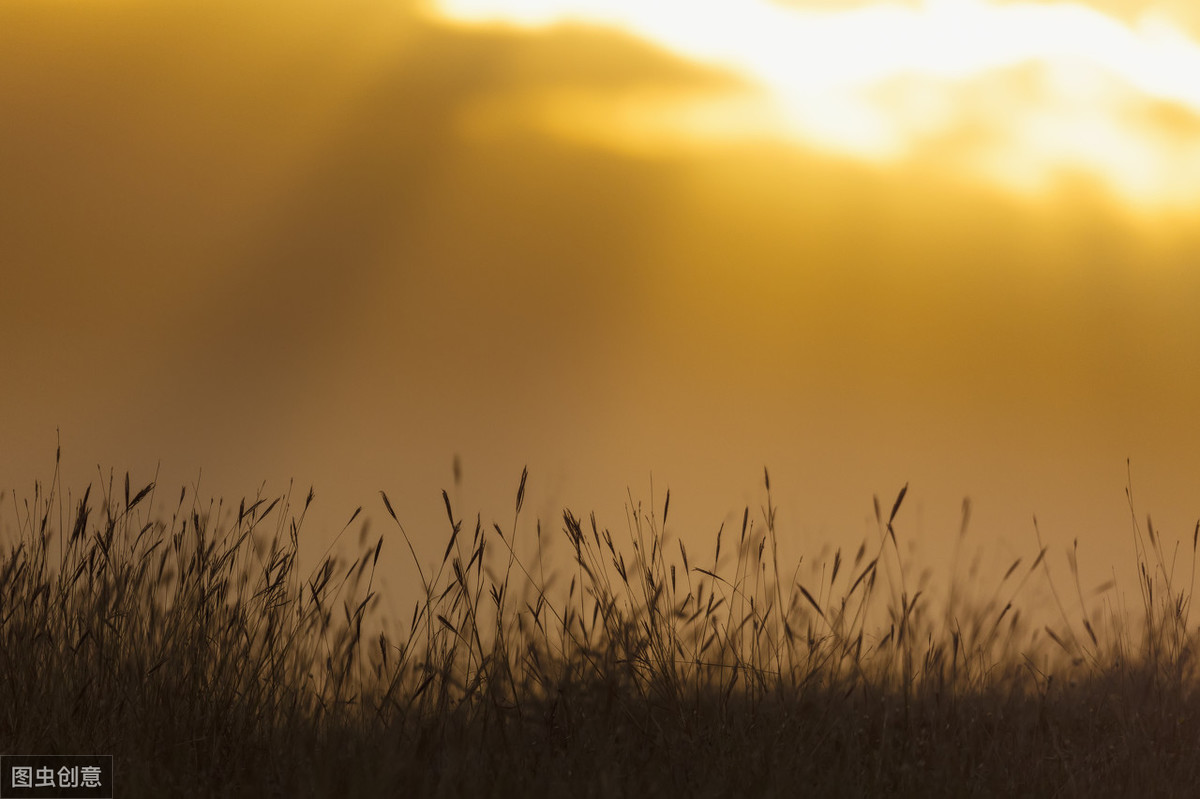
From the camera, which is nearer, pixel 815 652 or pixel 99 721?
pixel 99 721

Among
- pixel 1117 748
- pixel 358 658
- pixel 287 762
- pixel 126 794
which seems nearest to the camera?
pixel 126 794

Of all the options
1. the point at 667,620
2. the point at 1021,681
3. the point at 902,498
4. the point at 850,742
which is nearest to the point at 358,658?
the point at 667,620

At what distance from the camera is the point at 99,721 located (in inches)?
110

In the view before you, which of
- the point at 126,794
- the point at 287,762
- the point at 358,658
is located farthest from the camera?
the point at 358,658

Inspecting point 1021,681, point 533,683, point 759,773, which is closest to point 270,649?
point 533,683

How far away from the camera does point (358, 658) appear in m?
3.04

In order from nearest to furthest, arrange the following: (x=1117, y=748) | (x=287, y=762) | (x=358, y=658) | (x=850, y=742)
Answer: (x=287, y=762) → (x=850, y=742) → (x=358, y=658) → (x=1117, y=748)

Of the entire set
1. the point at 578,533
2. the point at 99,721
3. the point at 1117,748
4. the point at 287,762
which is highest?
the point at 578,533

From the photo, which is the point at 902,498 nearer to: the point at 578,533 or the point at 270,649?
the point at 578,533

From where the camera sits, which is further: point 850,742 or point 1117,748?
point 1117,748

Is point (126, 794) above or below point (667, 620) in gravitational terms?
below

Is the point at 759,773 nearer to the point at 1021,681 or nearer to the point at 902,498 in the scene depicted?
the point at 902,498

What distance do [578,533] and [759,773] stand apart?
2.89 feet

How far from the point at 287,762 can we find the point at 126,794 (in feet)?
1.21
